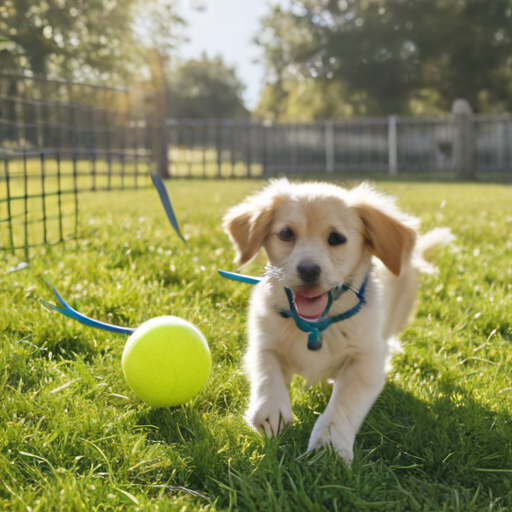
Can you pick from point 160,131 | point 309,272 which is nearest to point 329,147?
point 160,131

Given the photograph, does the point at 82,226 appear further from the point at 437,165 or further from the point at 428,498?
the point at 437,165

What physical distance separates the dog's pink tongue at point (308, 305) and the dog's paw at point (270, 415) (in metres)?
0.32

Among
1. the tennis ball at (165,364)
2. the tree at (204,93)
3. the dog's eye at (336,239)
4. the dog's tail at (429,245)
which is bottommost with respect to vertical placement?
the tennis ball at (165,364)

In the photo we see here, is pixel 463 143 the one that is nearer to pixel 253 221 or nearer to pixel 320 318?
pixel 253 221

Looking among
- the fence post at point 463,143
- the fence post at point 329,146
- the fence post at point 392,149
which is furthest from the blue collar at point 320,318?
the fence post at point 329,146

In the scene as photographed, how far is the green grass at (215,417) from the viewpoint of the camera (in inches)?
Result: 64.1

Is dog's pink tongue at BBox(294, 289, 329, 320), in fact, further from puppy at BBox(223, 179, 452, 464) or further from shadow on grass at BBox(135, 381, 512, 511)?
shadow on grass at BBox(135, 381, 512, 511)

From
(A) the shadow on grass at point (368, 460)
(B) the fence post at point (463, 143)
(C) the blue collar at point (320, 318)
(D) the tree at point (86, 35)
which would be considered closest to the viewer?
(A) the shadow on grass at point (368, 460)

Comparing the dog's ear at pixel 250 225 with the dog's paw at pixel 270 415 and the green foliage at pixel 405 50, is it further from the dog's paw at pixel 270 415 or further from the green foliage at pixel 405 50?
the green foliage at pixel 405 50

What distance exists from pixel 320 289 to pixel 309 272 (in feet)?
0.29

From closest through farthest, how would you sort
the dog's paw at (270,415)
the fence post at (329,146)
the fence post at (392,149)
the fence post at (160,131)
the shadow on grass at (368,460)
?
the shadow on grass at (368,460) → the dog's paw at (270,415) → the fence post at (160,131) → the fence post at (392,149) → the fence post at (329,146)

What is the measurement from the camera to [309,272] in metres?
2.07

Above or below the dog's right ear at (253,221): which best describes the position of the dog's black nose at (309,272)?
below

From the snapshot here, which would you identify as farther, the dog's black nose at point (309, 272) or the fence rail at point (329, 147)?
the fence rail at point (329, 147)
